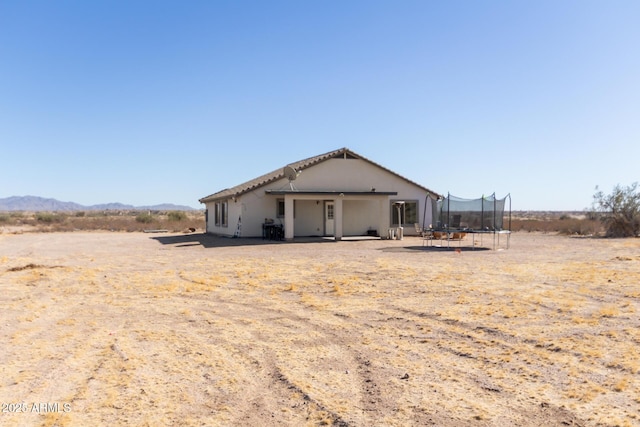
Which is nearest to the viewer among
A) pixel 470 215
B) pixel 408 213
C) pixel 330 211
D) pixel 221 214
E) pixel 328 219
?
pixel 470 215

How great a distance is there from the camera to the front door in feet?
90.8

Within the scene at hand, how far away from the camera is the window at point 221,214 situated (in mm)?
30281

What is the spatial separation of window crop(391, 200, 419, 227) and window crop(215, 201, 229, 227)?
1037cm

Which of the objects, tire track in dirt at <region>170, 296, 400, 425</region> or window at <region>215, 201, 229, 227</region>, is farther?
window at <region>215, 201, 229, 227</region>

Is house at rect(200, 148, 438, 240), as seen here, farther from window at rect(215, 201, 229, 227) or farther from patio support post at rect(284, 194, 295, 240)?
window at rect(215, 201, 229, 227)

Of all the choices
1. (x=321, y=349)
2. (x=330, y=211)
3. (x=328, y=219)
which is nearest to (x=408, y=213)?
(x=330, y=211)

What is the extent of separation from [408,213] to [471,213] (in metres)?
7.62

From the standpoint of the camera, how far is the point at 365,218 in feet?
93.6

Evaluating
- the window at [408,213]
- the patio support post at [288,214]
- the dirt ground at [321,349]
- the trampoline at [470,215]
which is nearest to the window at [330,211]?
the patio support post at [288,214]

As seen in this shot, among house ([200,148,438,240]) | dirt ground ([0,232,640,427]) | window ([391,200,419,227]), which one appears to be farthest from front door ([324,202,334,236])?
dirt ground ([0,232,640,427])

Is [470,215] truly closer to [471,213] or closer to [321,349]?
[471,213]

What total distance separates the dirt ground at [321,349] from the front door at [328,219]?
15.1 m

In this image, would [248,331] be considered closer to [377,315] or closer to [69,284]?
[377,315]

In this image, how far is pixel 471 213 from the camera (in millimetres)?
22203
